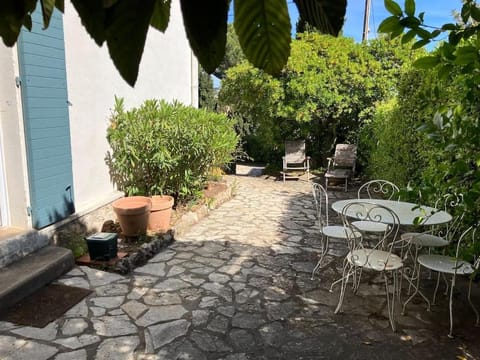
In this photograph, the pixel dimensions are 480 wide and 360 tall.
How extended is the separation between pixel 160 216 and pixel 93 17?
17.5 ft

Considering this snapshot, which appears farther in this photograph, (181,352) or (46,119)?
(46,119)

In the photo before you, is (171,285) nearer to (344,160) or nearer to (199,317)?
(199,317)

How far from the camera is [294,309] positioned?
3.65 m

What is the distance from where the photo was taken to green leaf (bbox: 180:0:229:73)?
1.62 feet

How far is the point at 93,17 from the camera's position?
503 millimetres

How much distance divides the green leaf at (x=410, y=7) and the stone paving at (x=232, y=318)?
2.42m

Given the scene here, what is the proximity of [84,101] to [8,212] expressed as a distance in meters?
1.74

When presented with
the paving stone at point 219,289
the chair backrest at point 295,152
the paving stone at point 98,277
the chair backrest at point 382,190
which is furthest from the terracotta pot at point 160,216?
the chair backrest at point 295,152

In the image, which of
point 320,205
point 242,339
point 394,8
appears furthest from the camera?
→ point 320,205

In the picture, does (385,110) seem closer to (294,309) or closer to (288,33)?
(294,309)

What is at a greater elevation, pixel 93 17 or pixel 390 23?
pixel 390 23

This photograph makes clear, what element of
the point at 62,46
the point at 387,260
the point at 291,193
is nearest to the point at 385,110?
the point at 291,193

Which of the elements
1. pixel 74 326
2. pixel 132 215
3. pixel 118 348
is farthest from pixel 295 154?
pixel 118 348

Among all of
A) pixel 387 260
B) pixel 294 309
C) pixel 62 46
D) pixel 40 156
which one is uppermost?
pixel 62 46
